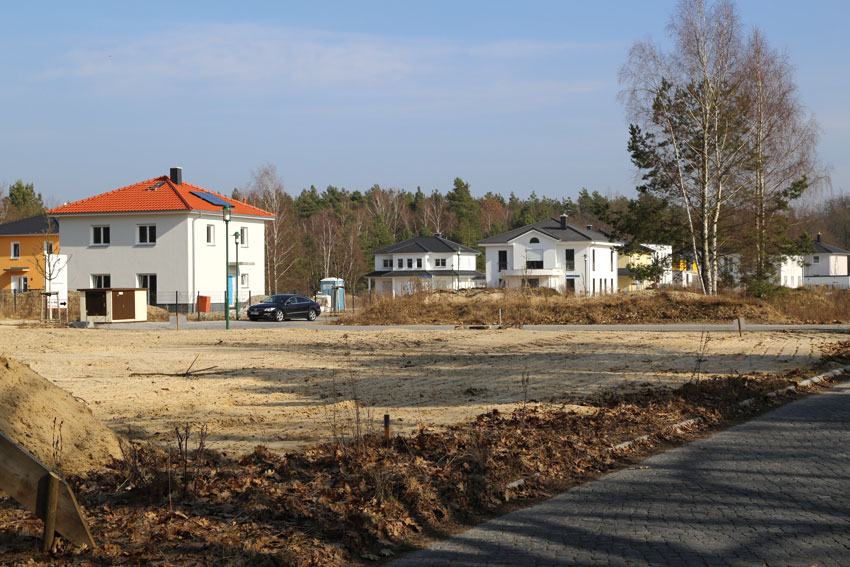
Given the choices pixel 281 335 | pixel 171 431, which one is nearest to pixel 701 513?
pixel 171 431

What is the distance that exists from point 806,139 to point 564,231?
4314 centimetres

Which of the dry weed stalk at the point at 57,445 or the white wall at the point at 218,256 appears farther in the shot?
the white wall at the point at 218,256

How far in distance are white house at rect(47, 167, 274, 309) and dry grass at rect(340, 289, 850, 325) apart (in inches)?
647

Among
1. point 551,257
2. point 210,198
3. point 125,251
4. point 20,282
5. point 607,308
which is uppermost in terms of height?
point 210,198

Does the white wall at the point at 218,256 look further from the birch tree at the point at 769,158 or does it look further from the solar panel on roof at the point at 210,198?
the birch tree at the point at 769,158

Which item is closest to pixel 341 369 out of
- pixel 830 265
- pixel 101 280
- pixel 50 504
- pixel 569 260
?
pixel 50 504

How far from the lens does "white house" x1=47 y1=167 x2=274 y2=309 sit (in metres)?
54.0

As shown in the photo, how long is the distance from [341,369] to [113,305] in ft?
87.8

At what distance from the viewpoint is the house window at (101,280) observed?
55219mm

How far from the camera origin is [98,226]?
5569 centimetres

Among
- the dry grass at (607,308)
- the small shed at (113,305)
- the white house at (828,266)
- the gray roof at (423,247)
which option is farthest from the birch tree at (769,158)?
the white house at (828,266)

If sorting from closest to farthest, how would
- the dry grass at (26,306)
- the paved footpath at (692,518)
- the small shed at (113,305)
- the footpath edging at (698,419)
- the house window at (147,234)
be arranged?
the paved footpath at (692,518), the footpath edging at (698,419), the small shed at (113,305), the dry grass at (26,306), the house window at (147,234)

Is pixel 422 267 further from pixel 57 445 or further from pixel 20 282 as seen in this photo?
pixel 57 445

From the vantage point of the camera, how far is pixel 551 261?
83.0 meters
